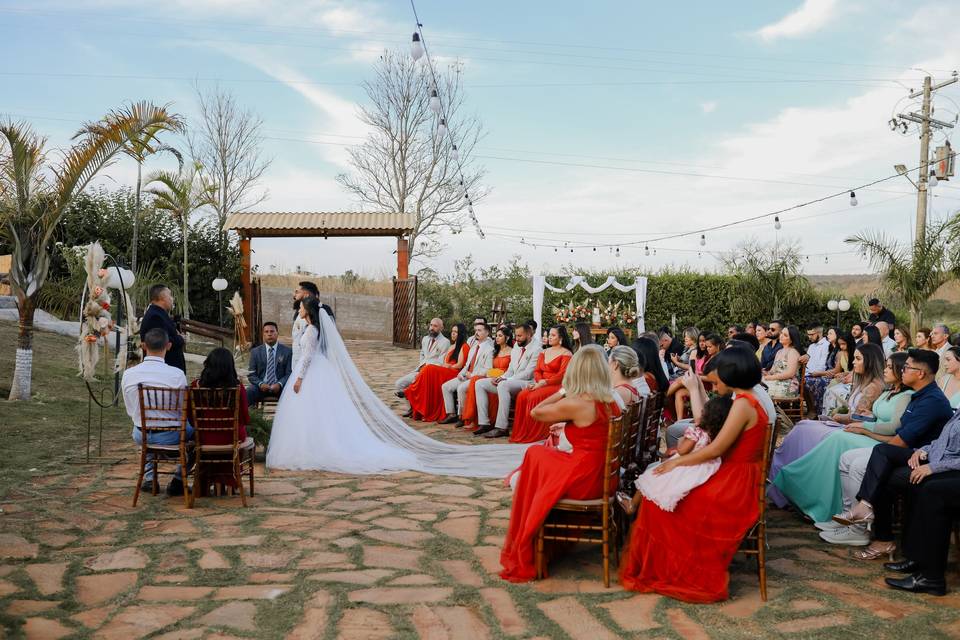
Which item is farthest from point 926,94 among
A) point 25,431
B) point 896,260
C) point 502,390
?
point 25,431

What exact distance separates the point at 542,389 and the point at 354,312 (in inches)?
656

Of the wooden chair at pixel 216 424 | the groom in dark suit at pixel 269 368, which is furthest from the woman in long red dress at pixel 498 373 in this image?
the wooden chair at pixel 216 424

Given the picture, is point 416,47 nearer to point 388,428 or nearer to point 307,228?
point 388,428

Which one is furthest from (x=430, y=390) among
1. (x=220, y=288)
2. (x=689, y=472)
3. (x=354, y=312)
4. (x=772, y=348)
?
(x=354, y=312)

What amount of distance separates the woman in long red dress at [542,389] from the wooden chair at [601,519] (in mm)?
4319

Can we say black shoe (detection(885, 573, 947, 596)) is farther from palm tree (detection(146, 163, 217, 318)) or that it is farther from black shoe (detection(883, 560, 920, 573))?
palm tree (detection(146, 163, 217, 318))

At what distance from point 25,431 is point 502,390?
5.15 meters

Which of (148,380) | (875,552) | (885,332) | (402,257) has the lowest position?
(875,552)

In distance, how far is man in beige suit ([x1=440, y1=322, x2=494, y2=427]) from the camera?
9.93 meters

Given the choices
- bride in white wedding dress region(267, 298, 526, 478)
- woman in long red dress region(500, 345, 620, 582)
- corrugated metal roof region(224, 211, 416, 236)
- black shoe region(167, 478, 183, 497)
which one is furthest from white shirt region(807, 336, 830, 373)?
corrugated metal roof region(224, 211, 416, 236)

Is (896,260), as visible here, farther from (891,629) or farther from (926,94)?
(891,629)

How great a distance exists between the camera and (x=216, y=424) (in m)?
5.76

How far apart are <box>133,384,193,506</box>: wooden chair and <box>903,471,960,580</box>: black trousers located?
15.2 ft

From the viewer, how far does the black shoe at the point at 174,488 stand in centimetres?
597
